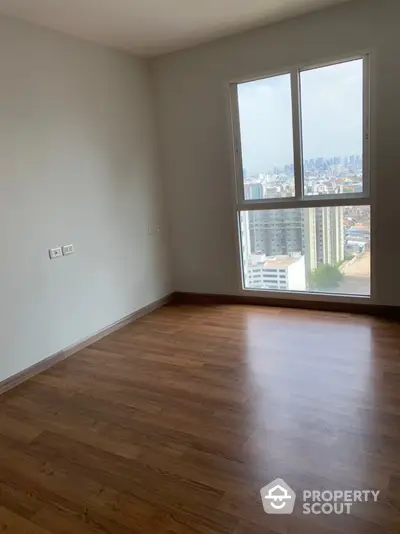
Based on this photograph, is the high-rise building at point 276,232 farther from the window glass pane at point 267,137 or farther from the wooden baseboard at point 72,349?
the wooden baseboard at point 72,349

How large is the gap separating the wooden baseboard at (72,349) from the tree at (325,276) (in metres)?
1.82

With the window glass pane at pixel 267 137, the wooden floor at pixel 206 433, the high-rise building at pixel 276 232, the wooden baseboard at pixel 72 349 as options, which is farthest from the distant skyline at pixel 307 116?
the wooden baseboard at pixel 72 349

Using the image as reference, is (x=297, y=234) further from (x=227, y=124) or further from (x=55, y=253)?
(x=55, y=253)

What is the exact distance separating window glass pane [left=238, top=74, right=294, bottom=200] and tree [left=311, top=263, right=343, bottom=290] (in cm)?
85

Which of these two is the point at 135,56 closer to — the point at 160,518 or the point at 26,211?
the point at 26,211

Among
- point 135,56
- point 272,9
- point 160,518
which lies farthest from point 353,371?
point 135,56

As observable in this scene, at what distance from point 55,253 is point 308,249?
2544 mm

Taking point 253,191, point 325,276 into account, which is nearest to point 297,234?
point 325,276

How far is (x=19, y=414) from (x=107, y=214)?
2110 millimetres

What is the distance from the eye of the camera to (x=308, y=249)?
175 inches

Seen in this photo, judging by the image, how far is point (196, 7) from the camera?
11.3ft

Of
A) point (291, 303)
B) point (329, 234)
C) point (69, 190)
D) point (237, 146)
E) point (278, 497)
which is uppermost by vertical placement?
point (237, 146)

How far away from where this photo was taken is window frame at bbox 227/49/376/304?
3.85m

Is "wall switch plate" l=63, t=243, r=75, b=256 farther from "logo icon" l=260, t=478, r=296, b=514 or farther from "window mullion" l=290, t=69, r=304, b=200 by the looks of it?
"logo icon" l=260, t=478, r=296, b=514
